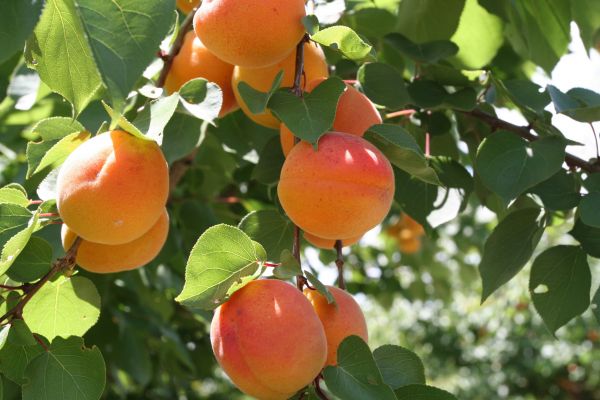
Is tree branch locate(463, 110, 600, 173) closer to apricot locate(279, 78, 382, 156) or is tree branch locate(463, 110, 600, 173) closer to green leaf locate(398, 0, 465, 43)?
green leaf locate(398, 0, 465, 43)

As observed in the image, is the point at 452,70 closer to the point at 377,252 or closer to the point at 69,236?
the point at 69,236

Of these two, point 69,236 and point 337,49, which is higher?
point 337,49

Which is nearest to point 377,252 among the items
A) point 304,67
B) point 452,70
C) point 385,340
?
point 452,70

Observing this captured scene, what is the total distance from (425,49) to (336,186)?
59cm

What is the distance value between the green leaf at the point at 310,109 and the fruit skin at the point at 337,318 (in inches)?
7.9

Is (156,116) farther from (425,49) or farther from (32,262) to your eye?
(425,49)

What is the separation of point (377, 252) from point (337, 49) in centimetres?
254

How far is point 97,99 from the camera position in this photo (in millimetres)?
1234

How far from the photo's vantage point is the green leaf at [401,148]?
3.12 ft

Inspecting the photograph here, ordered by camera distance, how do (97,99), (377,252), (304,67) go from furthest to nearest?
1. (377,252)
2. (97,99)
3. (304,67)

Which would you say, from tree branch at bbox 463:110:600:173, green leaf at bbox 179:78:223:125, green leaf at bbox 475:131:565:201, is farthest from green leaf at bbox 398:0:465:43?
green leaf at bbox 179:78:223:125

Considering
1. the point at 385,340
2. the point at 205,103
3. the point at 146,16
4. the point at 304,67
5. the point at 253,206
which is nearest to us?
the point at 146,16

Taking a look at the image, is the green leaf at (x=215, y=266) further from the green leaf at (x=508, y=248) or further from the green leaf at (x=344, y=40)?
the green leaf at (x=508, y=248)

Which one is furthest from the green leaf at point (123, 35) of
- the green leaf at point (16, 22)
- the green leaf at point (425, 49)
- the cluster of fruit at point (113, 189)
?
the green leaf at point (425, 49)
